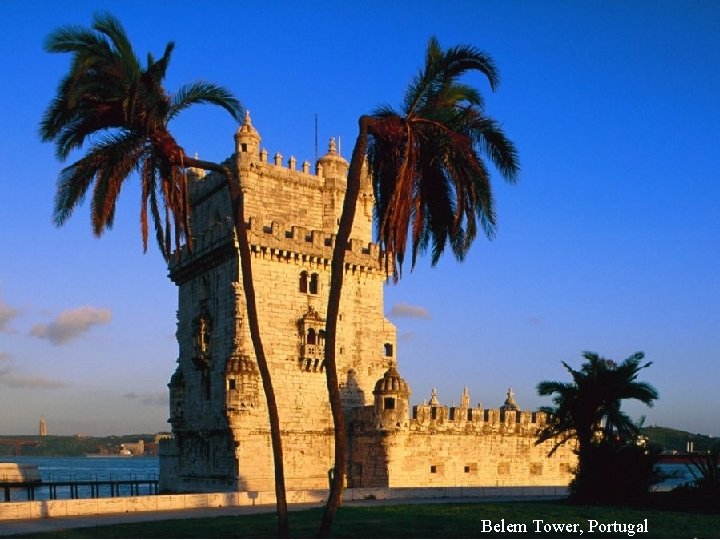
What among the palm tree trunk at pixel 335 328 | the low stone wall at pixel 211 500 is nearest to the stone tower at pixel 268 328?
the low stone wall at pixel 211 500

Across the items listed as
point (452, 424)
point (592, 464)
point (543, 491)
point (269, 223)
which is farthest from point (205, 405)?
point (592, 464)

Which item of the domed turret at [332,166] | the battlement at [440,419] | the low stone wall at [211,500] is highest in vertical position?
the domed turret at [332,166]

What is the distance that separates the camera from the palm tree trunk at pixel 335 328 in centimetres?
2120

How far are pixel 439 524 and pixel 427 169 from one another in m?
9.85

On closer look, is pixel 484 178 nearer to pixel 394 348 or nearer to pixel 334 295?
pixel 334 295

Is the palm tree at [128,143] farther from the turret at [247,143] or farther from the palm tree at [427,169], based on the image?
the turret at [247,143]

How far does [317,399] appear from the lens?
43125mm

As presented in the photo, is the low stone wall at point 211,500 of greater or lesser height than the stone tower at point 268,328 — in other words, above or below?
below

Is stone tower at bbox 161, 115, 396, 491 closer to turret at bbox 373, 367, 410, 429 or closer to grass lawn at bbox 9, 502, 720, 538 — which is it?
turret at bbox 373, 367, 410, 429

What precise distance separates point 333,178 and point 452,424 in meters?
14.4

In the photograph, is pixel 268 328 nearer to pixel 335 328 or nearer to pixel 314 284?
pixel 314 284

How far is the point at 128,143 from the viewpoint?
22.8 meters

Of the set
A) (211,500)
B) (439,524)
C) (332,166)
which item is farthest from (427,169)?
(332,166)

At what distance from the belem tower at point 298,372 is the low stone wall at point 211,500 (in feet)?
16.4
